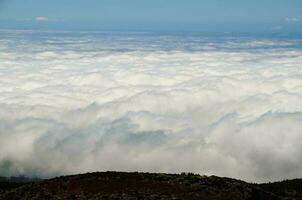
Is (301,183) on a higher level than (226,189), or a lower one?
higher

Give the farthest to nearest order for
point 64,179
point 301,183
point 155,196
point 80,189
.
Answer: point 301,183
point 64,179
point 80,189
point 155,196

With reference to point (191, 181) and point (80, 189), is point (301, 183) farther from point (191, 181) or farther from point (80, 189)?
point (80, 189)

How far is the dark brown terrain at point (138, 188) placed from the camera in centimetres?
4772

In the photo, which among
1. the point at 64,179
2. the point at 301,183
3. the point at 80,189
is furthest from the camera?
the point at 301,183

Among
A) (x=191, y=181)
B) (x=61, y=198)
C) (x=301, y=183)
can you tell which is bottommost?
(x=61, y=198)

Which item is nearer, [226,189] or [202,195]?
[202,195]

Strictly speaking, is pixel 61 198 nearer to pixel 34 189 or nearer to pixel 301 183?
pixel 34 189

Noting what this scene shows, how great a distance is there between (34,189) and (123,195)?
11554mm

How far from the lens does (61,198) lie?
48906 millimetres

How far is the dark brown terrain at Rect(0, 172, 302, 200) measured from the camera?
47719 millimetres

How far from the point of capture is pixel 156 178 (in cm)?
5234

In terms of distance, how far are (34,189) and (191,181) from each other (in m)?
16.9

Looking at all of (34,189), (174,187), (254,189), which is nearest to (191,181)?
(174,187)

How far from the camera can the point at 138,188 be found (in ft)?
161
